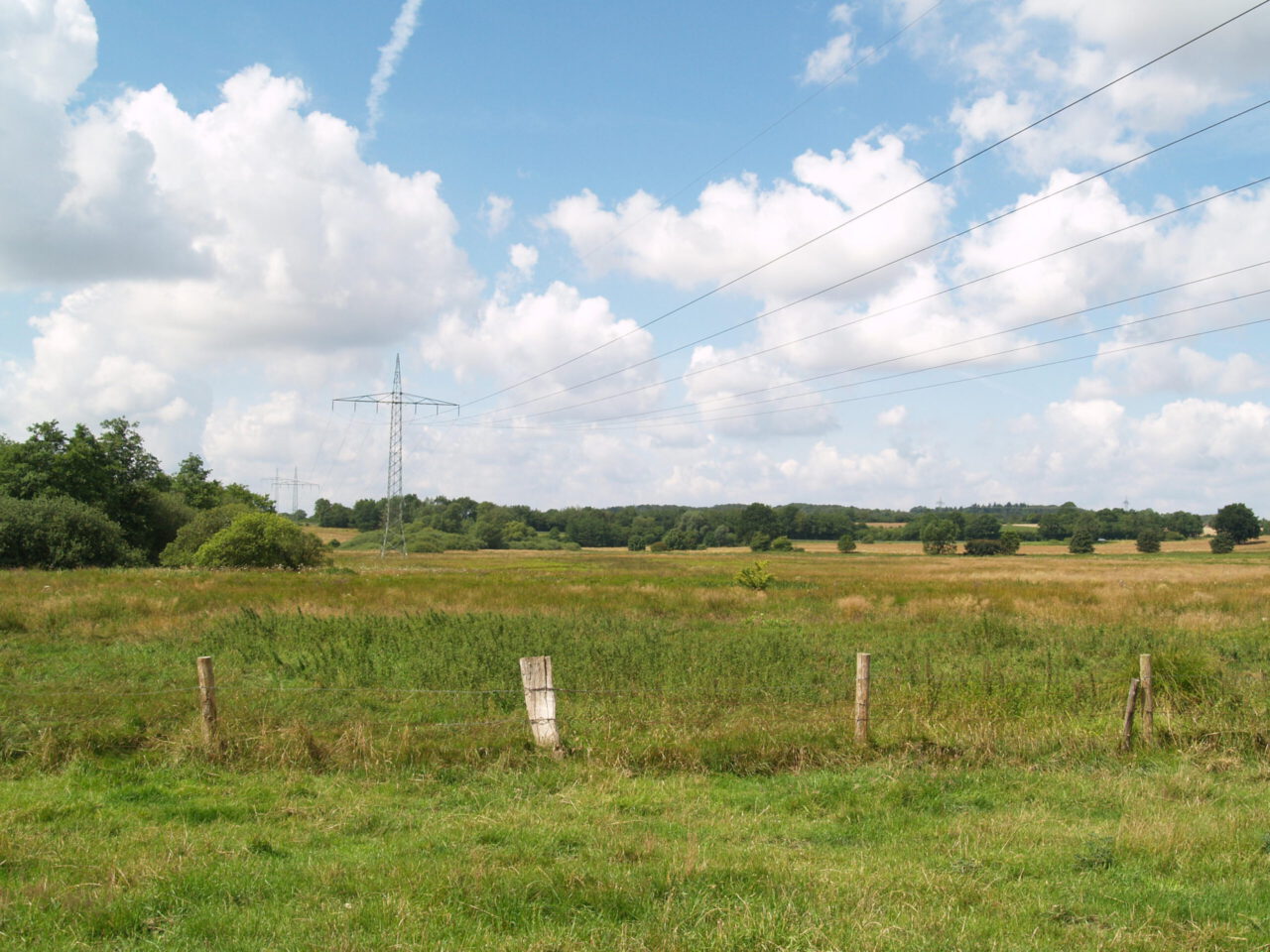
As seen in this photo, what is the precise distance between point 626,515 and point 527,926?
174507 mm

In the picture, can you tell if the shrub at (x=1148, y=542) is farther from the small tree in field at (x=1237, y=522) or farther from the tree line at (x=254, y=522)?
the small tree in field at (x=1237, y=522)

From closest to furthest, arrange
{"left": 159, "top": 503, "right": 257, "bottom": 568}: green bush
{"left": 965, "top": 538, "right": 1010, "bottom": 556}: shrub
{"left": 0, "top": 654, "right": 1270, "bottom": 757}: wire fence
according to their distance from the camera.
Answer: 1. {"left": 0, "top": 654, "right": 1270, "bottom": 757}: wire fence
2. {"left": 159, "top": 503, "right": 257, "bottom": 568}: green bush
3. {"left": 965, "top": 538, "right": 1010, "bottom": 556}: shrub

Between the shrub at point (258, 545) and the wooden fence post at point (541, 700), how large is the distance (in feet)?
143

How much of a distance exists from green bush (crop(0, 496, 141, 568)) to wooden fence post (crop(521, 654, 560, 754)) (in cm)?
4486

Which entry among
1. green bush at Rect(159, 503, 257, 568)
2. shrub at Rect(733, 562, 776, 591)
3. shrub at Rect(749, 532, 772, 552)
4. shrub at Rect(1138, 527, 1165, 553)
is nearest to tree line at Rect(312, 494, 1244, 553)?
shrub at Rect(749, 532, 772, 552)

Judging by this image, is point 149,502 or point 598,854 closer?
point 598,854

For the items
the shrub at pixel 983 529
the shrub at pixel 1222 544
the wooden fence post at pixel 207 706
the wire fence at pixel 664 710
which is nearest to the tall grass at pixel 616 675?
the wire fence at pixel 664 710

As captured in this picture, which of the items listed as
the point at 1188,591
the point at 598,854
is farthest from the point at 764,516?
the point at 598,854

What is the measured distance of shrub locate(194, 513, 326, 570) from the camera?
1903 inches

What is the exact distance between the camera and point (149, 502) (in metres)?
62.7

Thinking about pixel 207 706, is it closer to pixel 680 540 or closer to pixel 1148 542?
pixel 680 540

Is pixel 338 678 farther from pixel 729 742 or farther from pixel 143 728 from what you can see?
pixel 729 742

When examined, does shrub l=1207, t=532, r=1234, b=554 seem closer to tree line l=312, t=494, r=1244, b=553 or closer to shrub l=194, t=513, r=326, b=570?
tree line l=312, t=494, r=1244, b=553

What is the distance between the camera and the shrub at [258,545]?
48.3 meters
